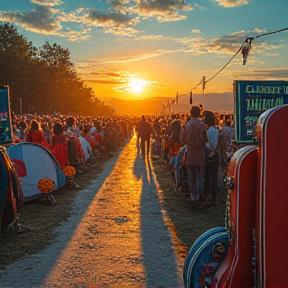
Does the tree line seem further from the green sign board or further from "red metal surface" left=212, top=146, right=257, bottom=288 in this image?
"red metal surface" left=212, top=146, right=257, bottom=288

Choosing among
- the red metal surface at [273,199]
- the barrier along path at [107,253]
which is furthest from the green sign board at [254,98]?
the red metal surface at [273,199]

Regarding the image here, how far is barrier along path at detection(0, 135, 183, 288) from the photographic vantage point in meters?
4.82

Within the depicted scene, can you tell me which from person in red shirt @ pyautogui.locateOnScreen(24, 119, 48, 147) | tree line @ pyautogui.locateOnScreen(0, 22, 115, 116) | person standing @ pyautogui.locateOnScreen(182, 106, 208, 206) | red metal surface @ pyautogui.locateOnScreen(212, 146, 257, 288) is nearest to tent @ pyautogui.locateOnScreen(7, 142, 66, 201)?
person in red shirt @ pyautogui.locateOnScreen(24, 119, 48, 147)

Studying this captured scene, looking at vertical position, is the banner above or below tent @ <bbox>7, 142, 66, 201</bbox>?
above

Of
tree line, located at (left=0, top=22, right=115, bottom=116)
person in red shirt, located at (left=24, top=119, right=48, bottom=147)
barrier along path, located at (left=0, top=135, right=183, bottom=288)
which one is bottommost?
barrier along path, located at (left=0, top=135, right=183, bottom=288)

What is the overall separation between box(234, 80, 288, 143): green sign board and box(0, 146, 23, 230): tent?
3.15 meters

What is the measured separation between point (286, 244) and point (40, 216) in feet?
19.1

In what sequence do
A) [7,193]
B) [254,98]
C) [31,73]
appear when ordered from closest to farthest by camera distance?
Result: 1. [7,193]
2. [254,98]
3. [31,73]

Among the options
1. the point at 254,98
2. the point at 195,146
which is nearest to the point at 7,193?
the point at 195,146

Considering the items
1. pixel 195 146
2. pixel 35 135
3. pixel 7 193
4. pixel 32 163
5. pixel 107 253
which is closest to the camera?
pixel 107 253

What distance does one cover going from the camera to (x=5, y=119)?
6762 millimetres

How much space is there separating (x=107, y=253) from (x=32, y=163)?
12.4ft

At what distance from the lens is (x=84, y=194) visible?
401 inches

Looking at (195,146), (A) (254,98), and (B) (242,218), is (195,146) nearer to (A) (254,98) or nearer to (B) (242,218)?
(A) (254,98)
